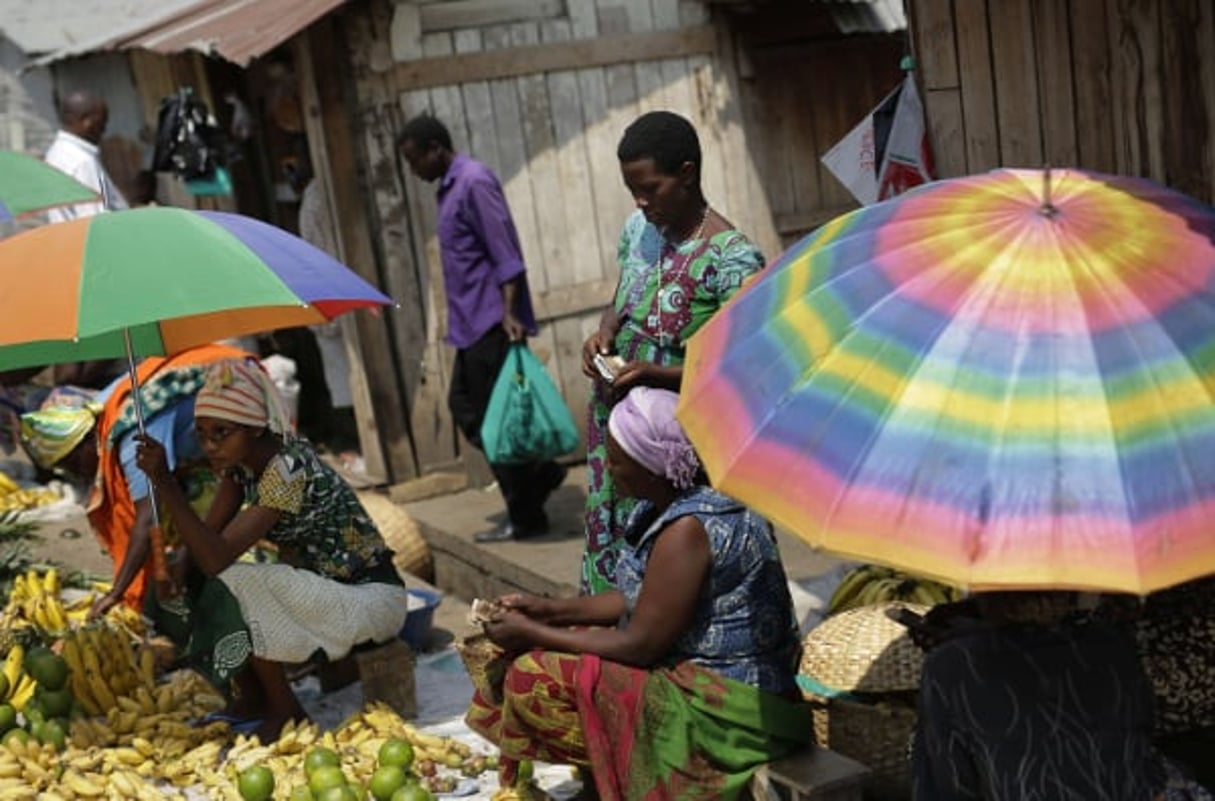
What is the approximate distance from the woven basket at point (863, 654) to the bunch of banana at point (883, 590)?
27cm

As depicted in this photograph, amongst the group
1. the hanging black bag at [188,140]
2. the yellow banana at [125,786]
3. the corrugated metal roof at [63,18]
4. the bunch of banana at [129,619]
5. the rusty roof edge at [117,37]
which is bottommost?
the yellow banana at [125,786]

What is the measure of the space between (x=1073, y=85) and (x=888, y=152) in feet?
3.09

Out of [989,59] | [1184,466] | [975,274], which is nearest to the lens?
[1184,466]

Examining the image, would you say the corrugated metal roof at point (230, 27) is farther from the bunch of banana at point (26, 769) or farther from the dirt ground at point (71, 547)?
the bunch of banana at point (26, 769)

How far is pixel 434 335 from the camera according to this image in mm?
7973

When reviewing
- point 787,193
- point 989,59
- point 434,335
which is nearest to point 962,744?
point 989,59

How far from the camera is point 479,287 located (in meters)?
6.79

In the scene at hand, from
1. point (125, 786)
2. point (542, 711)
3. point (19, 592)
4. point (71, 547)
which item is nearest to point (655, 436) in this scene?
point (542, 711)

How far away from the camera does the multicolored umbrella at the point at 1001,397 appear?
2.31 m

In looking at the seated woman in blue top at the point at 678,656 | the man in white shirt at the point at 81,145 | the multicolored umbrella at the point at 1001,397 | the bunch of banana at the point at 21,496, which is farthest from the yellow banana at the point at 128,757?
the man in white shirt at the point at 81,145

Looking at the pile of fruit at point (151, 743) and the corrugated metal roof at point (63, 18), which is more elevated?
the corrugated metal roof at point (63, 18)

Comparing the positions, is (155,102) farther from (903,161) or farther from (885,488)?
(885,488)

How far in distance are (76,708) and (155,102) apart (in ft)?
22.9

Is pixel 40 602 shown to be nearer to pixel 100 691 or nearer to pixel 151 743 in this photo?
pixel 100 691
